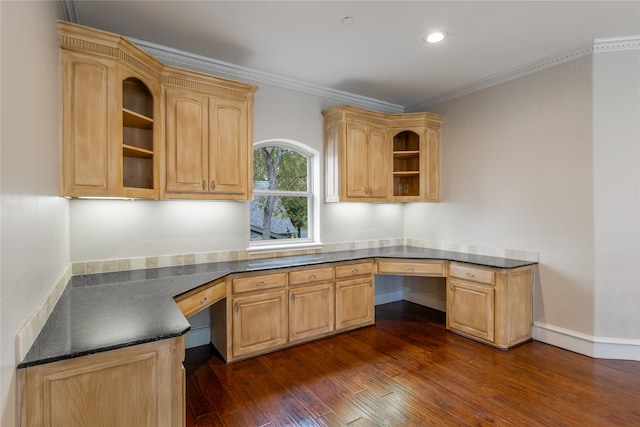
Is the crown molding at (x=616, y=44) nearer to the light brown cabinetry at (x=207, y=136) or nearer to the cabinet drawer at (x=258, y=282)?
the light brown cabinetry at (x=207, y=136)

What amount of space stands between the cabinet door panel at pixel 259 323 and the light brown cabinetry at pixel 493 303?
191 centimetres

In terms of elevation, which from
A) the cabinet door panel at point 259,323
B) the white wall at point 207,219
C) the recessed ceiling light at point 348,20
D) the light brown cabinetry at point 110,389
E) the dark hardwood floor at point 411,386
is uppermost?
the recessed ceiling light at point 348,20

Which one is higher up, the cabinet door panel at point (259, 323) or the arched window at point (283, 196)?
the arched window at point (283, 196)

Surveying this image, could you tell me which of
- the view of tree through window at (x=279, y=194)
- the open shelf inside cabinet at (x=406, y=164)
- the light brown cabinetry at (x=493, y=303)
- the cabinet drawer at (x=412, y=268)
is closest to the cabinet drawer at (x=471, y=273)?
the light brown cabinetry at (x=493, y=303)

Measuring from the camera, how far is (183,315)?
178cm

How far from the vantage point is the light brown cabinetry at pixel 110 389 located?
4.26 feet

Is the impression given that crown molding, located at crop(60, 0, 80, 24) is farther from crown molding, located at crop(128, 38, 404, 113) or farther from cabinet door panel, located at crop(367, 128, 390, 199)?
cabinet door panel, located at crop(367, 128, 390, 199)

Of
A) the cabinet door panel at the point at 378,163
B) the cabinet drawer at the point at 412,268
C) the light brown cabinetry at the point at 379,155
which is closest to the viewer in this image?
the cabinet drawer at the point at 412,268

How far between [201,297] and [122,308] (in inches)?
27.6

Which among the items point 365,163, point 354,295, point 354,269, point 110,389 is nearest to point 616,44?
point 365,163

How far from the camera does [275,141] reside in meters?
3.81

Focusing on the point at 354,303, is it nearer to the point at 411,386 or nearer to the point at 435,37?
the point at 411,386

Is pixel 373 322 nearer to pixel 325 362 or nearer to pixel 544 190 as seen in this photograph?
pixel 325 362

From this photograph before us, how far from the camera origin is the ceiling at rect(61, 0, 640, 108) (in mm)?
2436
